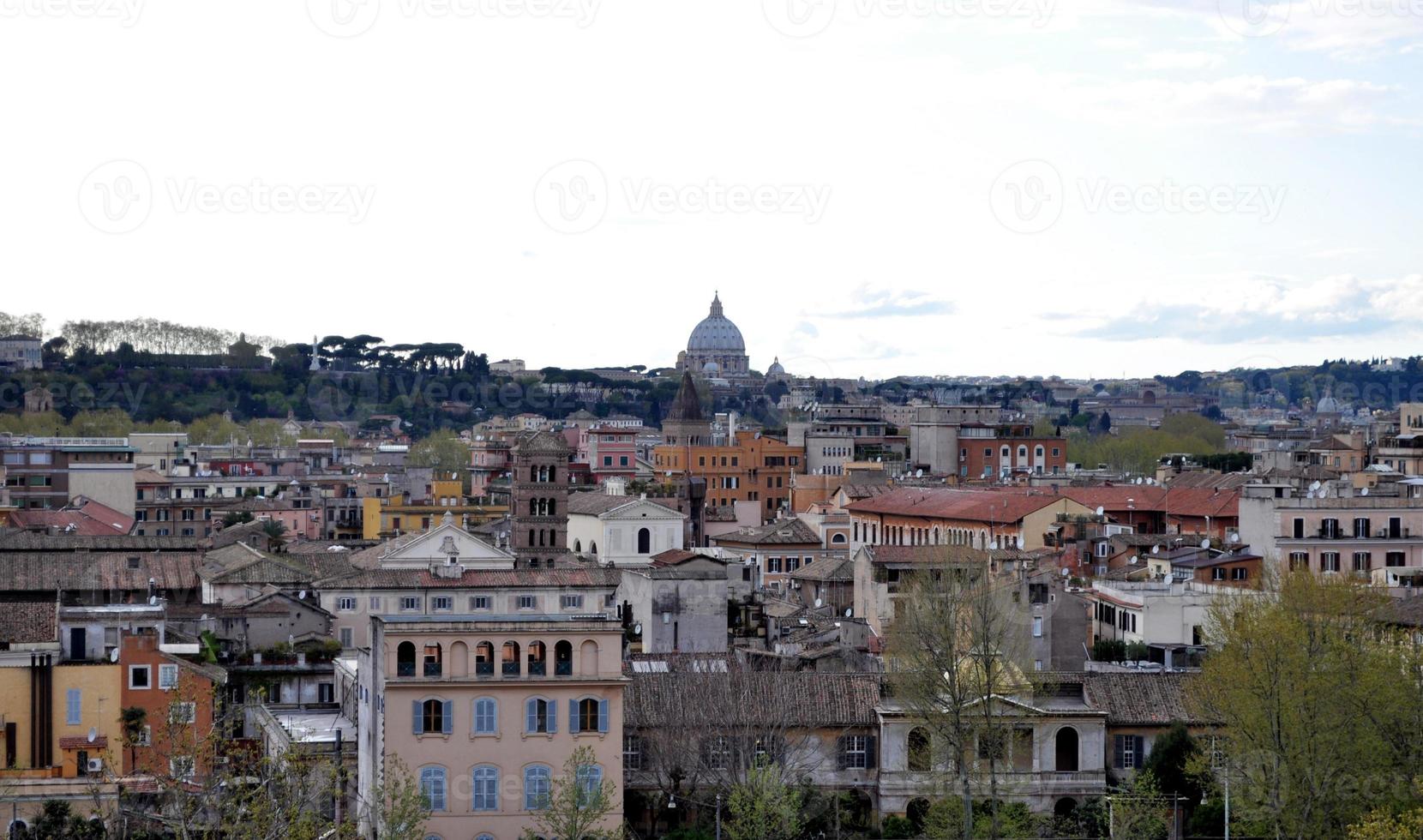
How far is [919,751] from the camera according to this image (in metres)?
30.4

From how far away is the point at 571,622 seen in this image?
2806cm

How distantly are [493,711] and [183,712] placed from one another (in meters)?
3.73

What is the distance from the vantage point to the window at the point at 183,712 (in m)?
24.8

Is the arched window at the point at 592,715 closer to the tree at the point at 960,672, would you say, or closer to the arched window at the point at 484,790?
the arched window at the point at 484,790

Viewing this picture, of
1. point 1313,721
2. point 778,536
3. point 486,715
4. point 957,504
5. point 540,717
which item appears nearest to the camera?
point 486,715

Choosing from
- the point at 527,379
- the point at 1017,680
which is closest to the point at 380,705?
the point at 1017,680

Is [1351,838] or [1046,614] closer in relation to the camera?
[1351,838]

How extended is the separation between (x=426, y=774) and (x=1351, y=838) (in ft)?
33.9

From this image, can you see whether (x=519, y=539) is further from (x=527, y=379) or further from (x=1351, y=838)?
(x=527, y=379)

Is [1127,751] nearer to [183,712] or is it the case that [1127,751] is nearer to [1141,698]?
[1141,698]

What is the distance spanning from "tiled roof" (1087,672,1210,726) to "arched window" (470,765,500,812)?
8338mm

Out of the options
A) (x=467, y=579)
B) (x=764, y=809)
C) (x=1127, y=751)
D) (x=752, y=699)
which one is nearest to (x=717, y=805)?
(x=764, y=809)

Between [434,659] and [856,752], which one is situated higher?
[434,659]

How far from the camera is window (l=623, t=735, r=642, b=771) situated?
97.5 feet
